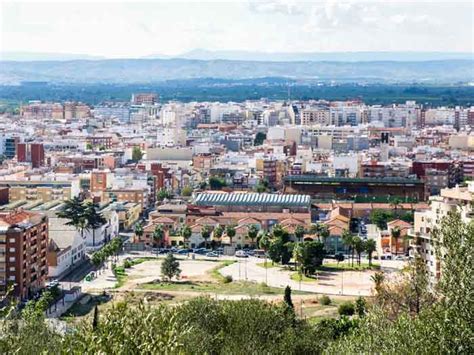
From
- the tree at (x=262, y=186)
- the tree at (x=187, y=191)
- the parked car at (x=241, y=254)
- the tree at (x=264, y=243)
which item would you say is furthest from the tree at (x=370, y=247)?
the tree at (x=187, y=191)

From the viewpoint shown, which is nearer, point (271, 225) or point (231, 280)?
point (231, 280)

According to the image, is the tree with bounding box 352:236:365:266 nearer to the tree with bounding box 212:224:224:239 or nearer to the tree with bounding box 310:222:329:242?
the tree with bounding box 310:222:329:242

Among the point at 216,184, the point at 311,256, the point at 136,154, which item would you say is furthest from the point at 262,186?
the point at 311,256

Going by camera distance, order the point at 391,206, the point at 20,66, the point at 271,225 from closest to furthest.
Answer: the point at 271,225, the point at 391,206, the point at 20,66

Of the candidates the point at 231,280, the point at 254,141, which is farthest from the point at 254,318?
the point at 254,141

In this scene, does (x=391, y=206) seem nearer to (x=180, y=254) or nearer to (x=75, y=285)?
(x=180, y=254)

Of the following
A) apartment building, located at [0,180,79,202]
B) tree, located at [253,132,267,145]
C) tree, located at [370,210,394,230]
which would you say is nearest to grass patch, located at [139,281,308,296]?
tree, located at [370,210,394,230]
